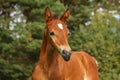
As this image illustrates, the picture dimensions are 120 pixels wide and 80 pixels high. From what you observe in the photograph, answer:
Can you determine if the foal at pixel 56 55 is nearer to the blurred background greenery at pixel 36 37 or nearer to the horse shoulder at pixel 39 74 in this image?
the horse shoulder at pixel 39 74

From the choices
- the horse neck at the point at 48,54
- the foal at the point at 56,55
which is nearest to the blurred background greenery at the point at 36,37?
the foal at the point at 56,55

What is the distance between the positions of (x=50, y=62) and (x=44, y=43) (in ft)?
1.05

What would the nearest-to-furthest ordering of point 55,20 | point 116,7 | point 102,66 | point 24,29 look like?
point 55,20
point 24,29
point 102,66
point 116,7

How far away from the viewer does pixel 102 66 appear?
1550 cm

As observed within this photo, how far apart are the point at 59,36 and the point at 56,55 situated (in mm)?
594

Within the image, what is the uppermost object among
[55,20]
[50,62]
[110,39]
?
[55,20]

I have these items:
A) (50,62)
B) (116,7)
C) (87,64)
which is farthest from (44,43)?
(116,7)

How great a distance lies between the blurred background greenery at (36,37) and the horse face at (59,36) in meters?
7.57

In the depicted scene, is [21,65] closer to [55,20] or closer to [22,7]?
[22,7]

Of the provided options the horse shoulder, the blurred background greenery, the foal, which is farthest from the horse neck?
the blurred background greenery

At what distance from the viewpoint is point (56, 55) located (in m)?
6.43

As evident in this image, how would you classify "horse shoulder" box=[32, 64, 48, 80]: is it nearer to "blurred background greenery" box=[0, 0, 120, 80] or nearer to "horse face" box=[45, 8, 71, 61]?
"horse face" box=[45, 8, 71, 61]

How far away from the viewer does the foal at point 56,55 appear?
5902 millimetres

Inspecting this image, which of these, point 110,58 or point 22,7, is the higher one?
point 22,7
